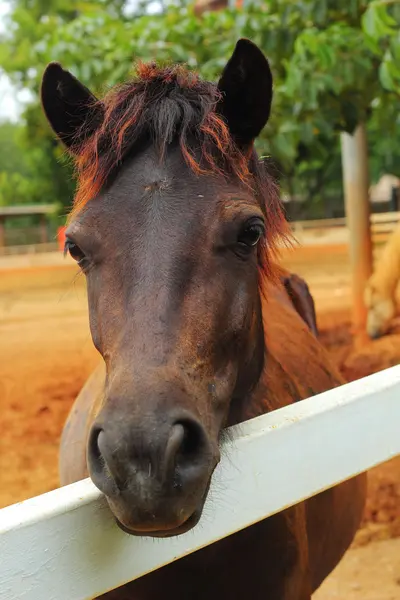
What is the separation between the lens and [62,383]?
22.8 ft

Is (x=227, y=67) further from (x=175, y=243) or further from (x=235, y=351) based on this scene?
(x=235, y=351)

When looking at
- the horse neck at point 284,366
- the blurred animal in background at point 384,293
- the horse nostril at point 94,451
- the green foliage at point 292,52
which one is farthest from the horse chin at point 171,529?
the blurred animal in background at point 384,293

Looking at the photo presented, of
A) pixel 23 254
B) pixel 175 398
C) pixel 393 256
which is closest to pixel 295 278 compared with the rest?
pixel 175 398

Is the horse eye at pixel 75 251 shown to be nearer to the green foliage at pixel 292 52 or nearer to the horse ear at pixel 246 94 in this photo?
the horse ear at pixel 246 94

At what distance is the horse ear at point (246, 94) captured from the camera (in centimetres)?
175

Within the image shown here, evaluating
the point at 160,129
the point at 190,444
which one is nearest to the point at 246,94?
the point at 160,129

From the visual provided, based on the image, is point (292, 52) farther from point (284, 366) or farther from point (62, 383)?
point (62, 383)

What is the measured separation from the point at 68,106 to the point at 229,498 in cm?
130

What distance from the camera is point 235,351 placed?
164cm

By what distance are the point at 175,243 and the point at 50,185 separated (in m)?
28.1

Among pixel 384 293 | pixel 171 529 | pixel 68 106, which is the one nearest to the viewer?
pixel 171 529

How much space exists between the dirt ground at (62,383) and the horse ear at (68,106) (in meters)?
0.49

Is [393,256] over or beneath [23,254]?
over

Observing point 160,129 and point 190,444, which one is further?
point 160,129
